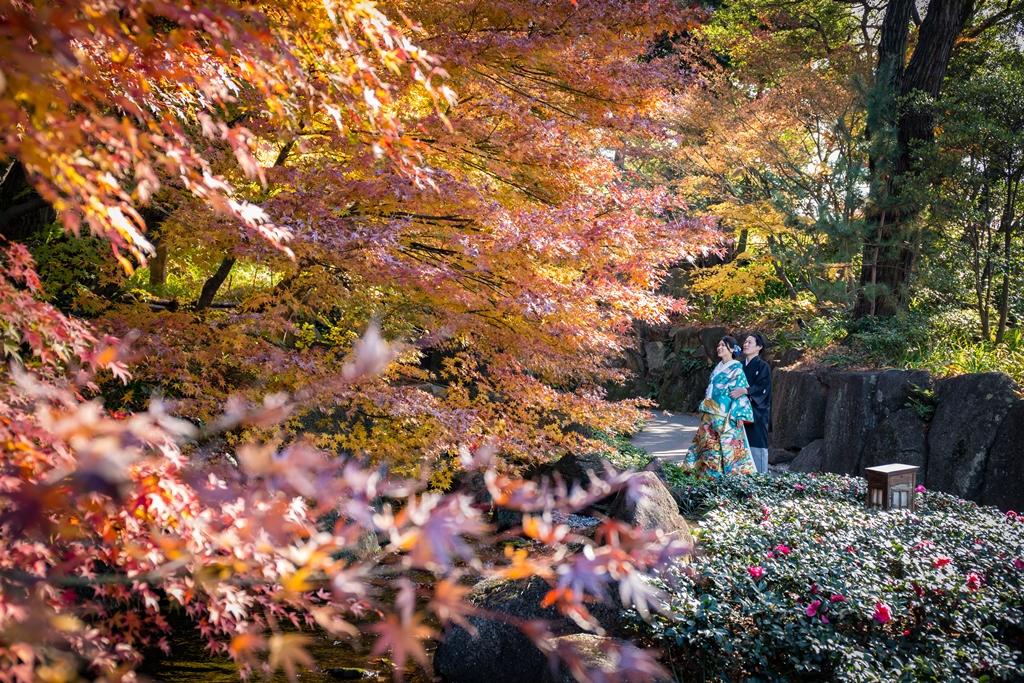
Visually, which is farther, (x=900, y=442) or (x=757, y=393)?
(x=900, y=442)

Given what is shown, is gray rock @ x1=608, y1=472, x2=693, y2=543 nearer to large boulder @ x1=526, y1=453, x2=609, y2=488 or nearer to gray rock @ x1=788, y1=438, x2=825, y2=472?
large boulder @ x1=526, y1=453, x2=609, y2=488

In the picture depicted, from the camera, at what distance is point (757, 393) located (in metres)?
8.49

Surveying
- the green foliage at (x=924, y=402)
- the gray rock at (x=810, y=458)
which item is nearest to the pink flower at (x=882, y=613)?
the green foliage at (x=924, y=402)

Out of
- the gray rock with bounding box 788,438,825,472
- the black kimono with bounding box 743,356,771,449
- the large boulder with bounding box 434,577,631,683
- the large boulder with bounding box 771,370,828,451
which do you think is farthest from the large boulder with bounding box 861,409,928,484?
the large boulder with bounding box 434,577,631,683

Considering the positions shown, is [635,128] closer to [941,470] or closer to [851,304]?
[941,470]

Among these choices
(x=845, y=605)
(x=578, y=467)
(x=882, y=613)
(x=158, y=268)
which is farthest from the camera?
(x=578, y=467)

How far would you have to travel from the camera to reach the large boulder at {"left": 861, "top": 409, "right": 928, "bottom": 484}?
909cm

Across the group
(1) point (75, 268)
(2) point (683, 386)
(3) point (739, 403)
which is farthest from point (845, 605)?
(2) point (683, 386)

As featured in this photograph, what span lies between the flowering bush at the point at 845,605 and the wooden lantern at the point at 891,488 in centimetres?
70

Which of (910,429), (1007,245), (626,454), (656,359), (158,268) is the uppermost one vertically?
(1007,245)

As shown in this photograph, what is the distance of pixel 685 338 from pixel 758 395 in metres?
10.5

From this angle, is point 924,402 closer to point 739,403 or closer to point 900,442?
point 900,442

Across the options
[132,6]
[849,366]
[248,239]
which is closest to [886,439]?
[849,366]

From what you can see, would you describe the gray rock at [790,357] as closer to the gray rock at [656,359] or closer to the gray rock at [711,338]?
the gray rock at [711,338]
